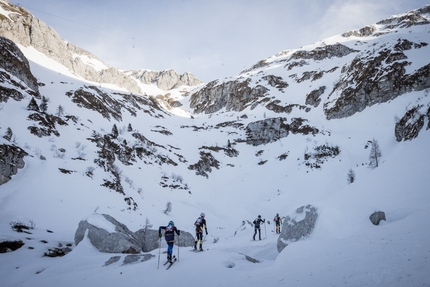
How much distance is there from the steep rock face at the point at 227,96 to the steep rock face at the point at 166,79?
54486 mm

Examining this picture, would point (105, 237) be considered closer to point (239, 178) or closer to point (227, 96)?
point (239, 178)

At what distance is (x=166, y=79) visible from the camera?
162 m

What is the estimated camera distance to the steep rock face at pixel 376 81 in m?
44.1

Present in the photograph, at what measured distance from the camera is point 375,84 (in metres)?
49.2

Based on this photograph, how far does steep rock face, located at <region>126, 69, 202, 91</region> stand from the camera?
160m

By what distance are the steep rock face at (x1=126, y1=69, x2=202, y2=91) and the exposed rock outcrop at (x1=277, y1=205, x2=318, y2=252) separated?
520 feet

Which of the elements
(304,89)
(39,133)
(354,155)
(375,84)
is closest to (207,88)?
(304,89)

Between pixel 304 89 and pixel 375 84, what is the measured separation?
81.6 ft

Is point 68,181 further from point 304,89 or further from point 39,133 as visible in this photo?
point 304,89

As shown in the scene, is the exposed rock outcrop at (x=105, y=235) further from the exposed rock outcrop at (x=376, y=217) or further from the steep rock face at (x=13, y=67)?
the steep rock face at (x=13, y=67)

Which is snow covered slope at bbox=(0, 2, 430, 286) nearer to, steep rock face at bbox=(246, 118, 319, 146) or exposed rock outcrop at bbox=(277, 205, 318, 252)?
steep rock face at bbox=(246, 118, 319, 146)

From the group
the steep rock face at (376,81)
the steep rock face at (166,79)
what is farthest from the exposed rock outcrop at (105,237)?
the steep rock face at (166,79)

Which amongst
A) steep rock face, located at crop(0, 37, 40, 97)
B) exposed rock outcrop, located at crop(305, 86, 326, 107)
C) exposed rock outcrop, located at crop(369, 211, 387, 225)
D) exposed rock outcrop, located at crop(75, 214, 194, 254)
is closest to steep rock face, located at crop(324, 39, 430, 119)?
exposed rock outcrop, located at crop(305, 86, 326, 107)

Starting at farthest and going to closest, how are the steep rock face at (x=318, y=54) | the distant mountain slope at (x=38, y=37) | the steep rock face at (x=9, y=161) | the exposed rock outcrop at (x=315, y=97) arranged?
the steep rock face at (x=318, y=54) → the exposed rock outcrop at (x=315, y=97) → the distant mountain slope at (x=38, y=37) → the steep rock face at (x=9, y=161)
